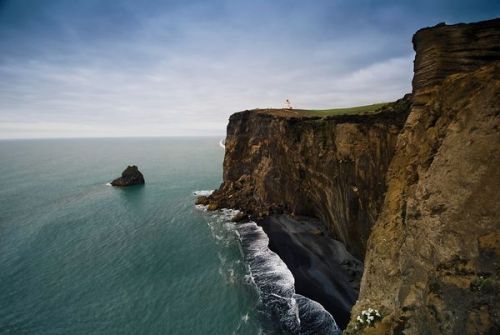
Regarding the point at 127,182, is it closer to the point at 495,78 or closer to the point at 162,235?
the point at 162,235

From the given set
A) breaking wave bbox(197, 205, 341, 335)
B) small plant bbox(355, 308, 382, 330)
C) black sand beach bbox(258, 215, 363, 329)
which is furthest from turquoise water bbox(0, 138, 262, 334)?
small plant bbox(355, 308, 382, 330)

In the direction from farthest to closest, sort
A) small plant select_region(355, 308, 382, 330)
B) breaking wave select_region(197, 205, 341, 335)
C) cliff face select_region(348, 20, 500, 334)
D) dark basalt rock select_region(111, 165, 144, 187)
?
dark basalt rock select_region(111, 165, 144, 187)
breaking wave select_region(197, 205, 341, 335)
small plant select_region(355, 308, 382, 330)
cliff face select_region(348, 20, 500, 334)

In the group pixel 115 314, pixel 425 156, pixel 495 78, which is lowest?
pixel 115 314

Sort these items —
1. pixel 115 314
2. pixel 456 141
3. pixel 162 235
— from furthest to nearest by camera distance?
1. pixel 162 235
2. pixel 115 314
3. pixel 456 141

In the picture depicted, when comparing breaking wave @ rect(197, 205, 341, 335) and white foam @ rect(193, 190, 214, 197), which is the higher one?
white foam @ rect(193, 190, 214, 197)

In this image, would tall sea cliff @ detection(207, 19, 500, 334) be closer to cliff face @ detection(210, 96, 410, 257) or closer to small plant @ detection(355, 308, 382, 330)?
small plant @ detection(355, 308, 382, 330)

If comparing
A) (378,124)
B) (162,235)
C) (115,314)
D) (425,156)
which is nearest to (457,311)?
(425,156)
